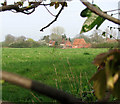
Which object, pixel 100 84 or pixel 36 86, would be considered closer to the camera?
pixel 36 86

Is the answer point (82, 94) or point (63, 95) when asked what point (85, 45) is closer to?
point (82, 94)

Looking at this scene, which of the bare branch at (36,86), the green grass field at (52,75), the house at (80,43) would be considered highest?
the bare branch at (36,86)

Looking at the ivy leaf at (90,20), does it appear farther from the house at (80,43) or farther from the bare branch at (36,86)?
the house at (80,43)

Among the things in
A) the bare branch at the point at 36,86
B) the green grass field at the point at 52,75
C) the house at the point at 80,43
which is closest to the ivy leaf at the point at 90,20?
the green grass field at the point at 52,75

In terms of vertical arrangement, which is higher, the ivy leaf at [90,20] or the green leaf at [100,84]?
the ivy leaf at [90,20]

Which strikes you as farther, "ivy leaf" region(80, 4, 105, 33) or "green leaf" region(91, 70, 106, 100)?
"ivy leaf" region(80, 4, 105, 33)

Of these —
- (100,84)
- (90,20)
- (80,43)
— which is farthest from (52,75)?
(80,43)

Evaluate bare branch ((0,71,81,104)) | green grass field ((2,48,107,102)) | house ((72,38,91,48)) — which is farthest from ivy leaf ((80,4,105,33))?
house ((72,38,91,48))

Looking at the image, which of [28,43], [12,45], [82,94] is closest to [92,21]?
[82,94]

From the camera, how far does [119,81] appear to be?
35 cm

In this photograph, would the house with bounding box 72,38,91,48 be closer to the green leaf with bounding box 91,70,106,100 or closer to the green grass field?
the green grass field

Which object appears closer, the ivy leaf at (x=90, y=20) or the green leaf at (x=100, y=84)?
the green leaf at (x=100, y=84)

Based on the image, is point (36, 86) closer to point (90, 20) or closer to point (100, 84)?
point (100, 84)

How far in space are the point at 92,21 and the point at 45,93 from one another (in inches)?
15.3
